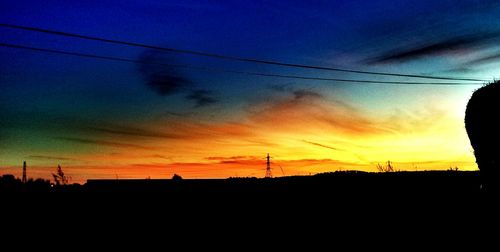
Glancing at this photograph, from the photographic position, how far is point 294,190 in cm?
1043

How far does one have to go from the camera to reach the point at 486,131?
35.1ft

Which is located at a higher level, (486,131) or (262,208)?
(486,131)

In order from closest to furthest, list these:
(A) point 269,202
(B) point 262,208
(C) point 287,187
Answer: (B) point 262,208, (A) point 269,202, (C) point 287,187

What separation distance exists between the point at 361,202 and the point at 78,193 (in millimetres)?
6244

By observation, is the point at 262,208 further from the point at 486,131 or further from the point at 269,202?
the point at 486,131

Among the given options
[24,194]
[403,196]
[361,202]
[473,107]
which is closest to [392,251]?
[361,202]

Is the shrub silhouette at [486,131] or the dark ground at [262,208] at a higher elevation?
the shrub silhouette at [486,131]

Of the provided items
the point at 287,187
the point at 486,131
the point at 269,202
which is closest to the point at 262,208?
the point at 269,202

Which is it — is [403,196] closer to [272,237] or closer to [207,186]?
[272,237]

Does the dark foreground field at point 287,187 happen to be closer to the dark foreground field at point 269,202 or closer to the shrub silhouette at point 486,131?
the dark foreground field at point 269,202

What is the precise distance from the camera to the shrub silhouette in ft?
34.0

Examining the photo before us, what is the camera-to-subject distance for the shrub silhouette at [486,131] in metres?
10.4

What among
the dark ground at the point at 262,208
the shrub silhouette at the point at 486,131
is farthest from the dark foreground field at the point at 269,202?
the shrub silhouette at the point at 486,131

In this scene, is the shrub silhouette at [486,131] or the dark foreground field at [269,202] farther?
the shrub silhouette at [486,131]
